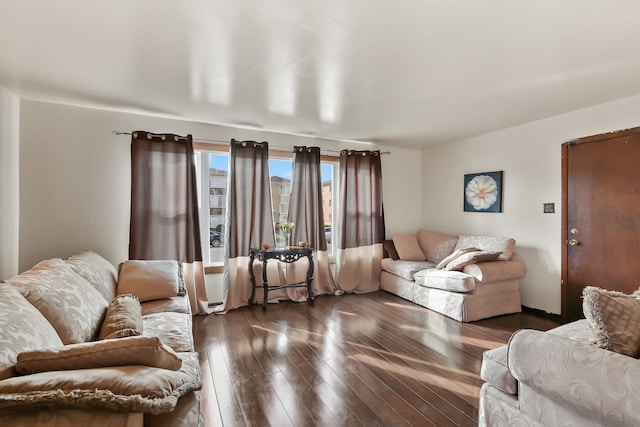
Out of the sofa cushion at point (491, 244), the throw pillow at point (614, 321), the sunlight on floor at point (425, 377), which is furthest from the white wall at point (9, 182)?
the sofa cushion at point (491, 244)

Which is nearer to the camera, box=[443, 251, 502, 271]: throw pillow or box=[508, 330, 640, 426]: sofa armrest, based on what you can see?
box=[508, 330, 640, 426]: sofa armrest

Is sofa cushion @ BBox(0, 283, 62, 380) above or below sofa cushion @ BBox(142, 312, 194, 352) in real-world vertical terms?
above

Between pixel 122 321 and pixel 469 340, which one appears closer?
pixel 122 321

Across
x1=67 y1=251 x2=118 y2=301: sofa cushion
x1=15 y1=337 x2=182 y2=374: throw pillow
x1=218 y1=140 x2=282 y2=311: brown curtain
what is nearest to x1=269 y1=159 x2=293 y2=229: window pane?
x1=218 y1=140 x2=282 y2=311: brown curtain

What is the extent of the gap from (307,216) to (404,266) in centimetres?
158

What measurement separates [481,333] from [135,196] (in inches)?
157

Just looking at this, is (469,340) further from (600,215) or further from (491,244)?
(600,215)

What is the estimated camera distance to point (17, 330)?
44.8 inches

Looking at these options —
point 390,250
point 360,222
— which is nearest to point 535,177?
point 390,250

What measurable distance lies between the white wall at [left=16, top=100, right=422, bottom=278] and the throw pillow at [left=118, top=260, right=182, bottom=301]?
816mm

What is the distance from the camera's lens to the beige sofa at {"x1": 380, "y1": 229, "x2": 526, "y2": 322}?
348 cm

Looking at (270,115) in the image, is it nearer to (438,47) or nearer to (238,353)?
(438,47)

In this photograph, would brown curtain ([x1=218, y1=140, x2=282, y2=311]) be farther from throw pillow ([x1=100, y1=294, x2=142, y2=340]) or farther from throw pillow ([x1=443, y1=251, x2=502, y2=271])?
throw pillow ([x1=443, y1=251, x2=502, y2=271])

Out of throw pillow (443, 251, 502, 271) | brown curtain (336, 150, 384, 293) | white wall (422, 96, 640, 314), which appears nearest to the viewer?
white wall (422, 96, 640, 314)
